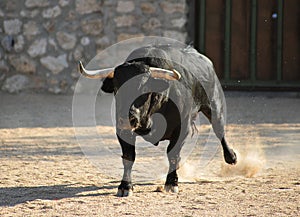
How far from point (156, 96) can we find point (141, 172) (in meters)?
1.07

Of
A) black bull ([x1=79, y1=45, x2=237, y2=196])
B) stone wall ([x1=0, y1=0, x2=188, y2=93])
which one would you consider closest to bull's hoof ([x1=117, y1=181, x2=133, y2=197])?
black bull ([x1=79, y1=45, x2=237, y2=196])

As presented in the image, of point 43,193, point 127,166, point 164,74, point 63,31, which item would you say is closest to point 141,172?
point 127,166

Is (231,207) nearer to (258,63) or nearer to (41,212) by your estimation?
(41,212)

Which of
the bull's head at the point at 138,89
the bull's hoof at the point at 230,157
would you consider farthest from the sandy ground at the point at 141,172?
the bull's head at the point at 138,89

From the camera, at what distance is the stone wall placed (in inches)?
366

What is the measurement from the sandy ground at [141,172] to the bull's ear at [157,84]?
2.40 ft

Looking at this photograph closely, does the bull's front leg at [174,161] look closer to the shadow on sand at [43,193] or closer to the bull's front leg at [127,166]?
the bull's front leg at [127,166]

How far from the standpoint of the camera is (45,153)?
6320mm

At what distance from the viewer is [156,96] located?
4672 mm

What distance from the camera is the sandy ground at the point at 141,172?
14.4ft

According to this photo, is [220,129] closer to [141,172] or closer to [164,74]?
[141,172]

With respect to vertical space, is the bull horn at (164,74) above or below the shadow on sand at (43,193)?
above

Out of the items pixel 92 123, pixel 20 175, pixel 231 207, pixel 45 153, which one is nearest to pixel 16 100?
pixel 92 123

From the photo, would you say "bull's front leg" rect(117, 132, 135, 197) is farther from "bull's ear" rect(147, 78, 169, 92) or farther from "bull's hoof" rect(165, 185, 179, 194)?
"bull's ear" rect(147, 78, 169, 92)
